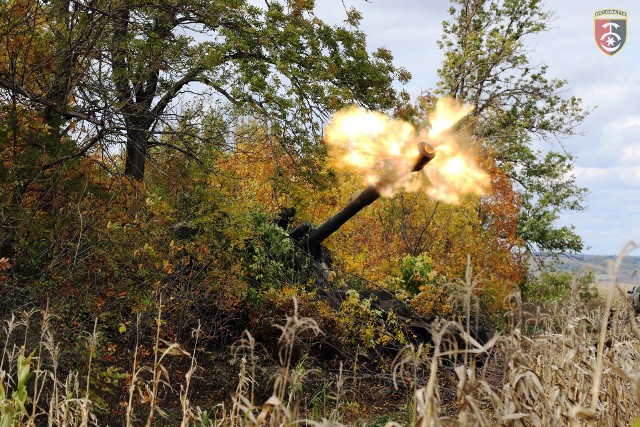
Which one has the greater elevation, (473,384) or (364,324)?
(364,324)

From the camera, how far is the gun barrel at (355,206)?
10.6 m

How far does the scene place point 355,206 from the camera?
11852 mm

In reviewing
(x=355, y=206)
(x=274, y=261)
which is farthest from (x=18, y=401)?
(x=274, y=261)

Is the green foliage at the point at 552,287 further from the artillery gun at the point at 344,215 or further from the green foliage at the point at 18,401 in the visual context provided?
the green foliage at the point at 18,401

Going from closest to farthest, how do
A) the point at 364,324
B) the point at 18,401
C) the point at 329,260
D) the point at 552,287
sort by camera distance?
the point at 18,401, the point at 364,324, the point at 329,260, the point at 552,287

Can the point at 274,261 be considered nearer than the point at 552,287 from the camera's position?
Yes

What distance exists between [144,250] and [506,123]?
22.1 metres

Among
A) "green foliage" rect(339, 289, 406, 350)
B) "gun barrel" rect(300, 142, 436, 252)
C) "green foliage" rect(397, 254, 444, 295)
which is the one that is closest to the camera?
"gun barrel" rect(300, 142, 436, 252)

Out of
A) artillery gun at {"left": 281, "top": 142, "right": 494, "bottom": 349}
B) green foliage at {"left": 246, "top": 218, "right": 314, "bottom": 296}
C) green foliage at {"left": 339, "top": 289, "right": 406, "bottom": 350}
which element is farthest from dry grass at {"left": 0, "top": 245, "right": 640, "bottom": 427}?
green foliage at {"left": 246, "top": 218, "right": 314, "bottom": 296}

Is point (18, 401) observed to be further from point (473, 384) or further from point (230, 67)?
point (230, 67)

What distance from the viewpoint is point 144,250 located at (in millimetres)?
9047

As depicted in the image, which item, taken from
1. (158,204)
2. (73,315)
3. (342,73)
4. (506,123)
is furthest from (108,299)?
(506,123)

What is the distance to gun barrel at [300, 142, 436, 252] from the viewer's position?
10.6 meters

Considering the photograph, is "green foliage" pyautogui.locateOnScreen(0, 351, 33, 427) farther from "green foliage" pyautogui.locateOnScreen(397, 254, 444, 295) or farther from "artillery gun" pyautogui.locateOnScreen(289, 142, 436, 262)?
"green foliage" pyautogui.locateOnScreen(397, 254, 444, 295)
